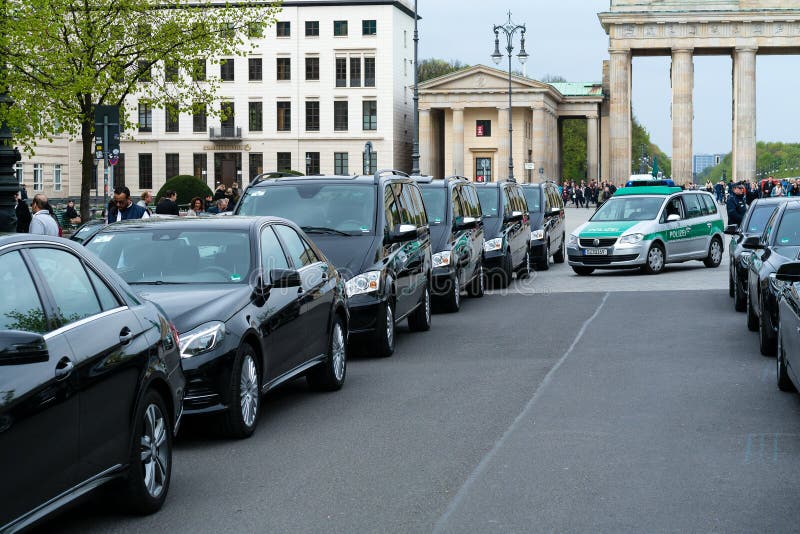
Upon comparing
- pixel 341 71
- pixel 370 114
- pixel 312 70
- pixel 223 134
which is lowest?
pixel 223 134

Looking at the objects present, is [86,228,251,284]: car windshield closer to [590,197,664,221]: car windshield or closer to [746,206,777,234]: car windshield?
[746,206,777,234]: car windshield

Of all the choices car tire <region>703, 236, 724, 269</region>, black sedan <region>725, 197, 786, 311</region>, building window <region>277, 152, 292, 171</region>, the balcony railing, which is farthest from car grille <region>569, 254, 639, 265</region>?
the balcony railing

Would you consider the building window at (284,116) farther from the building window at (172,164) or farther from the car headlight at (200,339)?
the car headlight at (200,339)

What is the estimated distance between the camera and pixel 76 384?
5.64m

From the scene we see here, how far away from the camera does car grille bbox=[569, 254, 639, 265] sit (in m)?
27.0

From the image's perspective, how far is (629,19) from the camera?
92438 millimetres

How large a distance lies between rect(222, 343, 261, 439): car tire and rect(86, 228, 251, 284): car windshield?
2.53 feet

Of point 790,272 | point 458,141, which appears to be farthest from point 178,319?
point 458,141

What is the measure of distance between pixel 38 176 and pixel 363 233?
202 feet

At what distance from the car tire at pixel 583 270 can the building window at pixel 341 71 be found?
69.0m

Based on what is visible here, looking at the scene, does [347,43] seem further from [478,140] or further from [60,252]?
[60,252]

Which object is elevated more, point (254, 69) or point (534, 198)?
point (254, 69)

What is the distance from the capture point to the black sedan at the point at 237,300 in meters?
8.34

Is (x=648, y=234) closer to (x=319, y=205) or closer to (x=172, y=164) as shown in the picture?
(x=319, y=205)
